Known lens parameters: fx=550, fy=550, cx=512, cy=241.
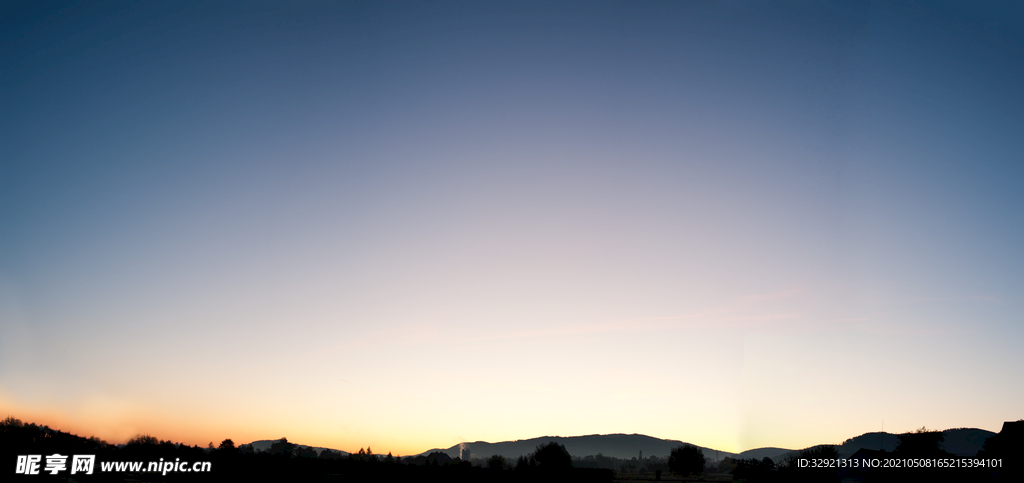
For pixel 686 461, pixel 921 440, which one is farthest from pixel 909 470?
pixel 686 461

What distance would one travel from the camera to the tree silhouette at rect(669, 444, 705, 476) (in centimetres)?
16125

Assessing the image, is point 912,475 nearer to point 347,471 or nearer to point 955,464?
point 955,464

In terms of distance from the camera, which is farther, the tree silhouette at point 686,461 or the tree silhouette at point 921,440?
the tree silhouette at point 686,461

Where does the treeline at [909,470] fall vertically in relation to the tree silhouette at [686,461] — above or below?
above

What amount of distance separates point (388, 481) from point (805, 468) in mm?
70651

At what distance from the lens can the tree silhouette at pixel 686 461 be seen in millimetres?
161250

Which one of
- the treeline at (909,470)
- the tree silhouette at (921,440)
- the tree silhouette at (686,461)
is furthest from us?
the tree silhouette at (686,461)

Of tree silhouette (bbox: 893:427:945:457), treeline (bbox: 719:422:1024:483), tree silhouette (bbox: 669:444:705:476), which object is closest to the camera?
treeline (bbox: 719:422:1024:483)

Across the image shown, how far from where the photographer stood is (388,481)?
299 feet

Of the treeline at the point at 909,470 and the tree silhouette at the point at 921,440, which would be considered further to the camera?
the tree silhouette at the point at 921,440

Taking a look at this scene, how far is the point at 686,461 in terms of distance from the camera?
531 ft

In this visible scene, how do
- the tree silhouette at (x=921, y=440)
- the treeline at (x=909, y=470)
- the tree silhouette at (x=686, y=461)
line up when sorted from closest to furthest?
the treeline at (x=909, y=470)
the tree silhouette at (x=921, y=440)
the tree silhouette at (x=686, y=461)

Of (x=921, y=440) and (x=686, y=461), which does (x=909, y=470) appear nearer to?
(x=921, y=440)

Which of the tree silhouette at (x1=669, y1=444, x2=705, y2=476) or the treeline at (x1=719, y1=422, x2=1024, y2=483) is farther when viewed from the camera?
the tree silhouette at (x1=669, y1=444, x2=705, y2=476)
